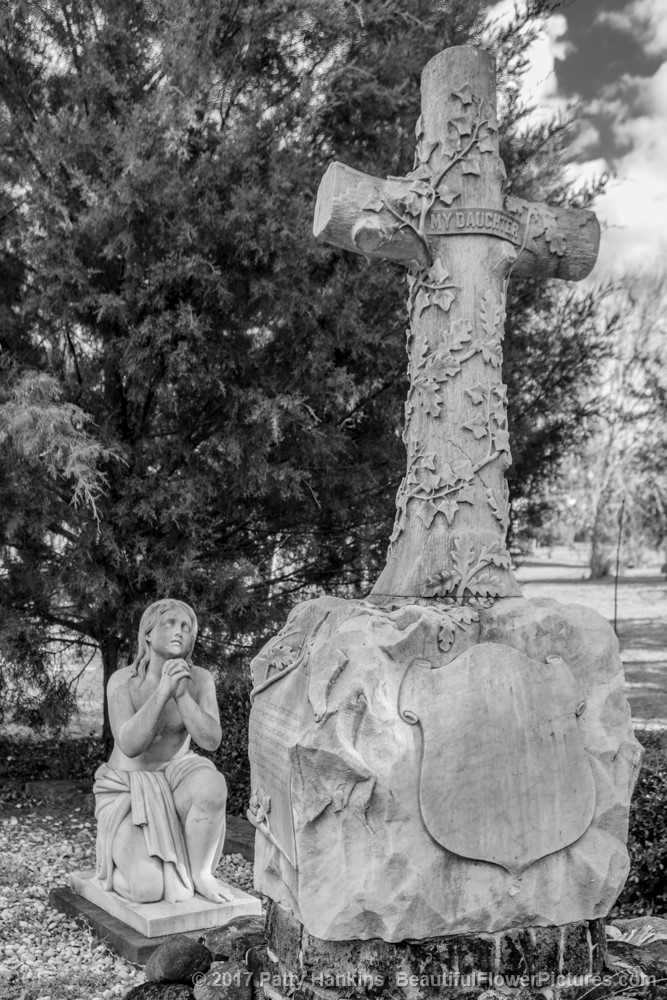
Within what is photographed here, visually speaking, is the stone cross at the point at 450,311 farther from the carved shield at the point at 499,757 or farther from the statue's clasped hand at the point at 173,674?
the statue's clasped hand at the point at 173,674

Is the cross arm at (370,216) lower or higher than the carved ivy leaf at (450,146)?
lower

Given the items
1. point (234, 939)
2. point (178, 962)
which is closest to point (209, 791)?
point (234, 939)

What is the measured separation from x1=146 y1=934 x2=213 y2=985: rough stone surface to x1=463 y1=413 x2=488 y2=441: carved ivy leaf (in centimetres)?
191

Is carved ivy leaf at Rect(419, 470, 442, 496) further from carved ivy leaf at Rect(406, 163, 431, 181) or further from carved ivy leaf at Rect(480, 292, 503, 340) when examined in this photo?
carved ivy leaf at Rect(406, 163, 431, 181)

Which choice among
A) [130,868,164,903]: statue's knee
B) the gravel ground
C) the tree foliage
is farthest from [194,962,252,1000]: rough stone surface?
the tree foliage

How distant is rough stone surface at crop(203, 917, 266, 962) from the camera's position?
3066 mm

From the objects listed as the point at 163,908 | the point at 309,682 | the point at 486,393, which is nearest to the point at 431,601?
the point at 309,682

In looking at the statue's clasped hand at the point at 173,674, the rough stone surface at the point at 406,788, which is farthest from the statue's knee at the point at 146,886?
the rough stone surface at the point at 406,788

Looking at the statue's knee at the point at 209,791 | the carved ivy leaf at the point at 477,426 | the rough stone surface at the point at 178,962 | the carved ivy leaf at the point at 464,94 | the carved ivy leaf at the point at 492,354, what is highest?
the carved ivy leaf at the point at 464,94

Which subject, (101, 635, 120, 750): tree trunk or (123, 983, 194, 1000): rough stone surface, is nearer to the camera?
(123, 983, 194, 1000): rough stone surface

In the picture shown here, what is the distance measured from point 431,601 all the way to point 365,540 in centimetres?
444

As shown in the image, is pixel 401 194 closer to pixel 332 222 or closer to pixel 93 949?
pixel 332 222

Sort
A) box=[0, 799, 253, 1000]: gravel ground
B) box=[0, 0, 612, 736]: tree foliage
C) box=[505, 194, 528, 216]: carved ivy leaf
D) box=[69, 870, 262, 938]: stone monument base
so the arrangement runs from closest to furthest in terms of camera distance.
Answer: box=[505, 194, 528, 216]: carved ivy leaf < box=[0, 799, 253, 1000]: gravel ground < box=[69, 870, 262, 938]: stone monument base < box=[0, 0, 612, 736]: tree foliage

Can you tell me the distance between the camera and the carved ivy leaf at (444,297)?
301 cm
